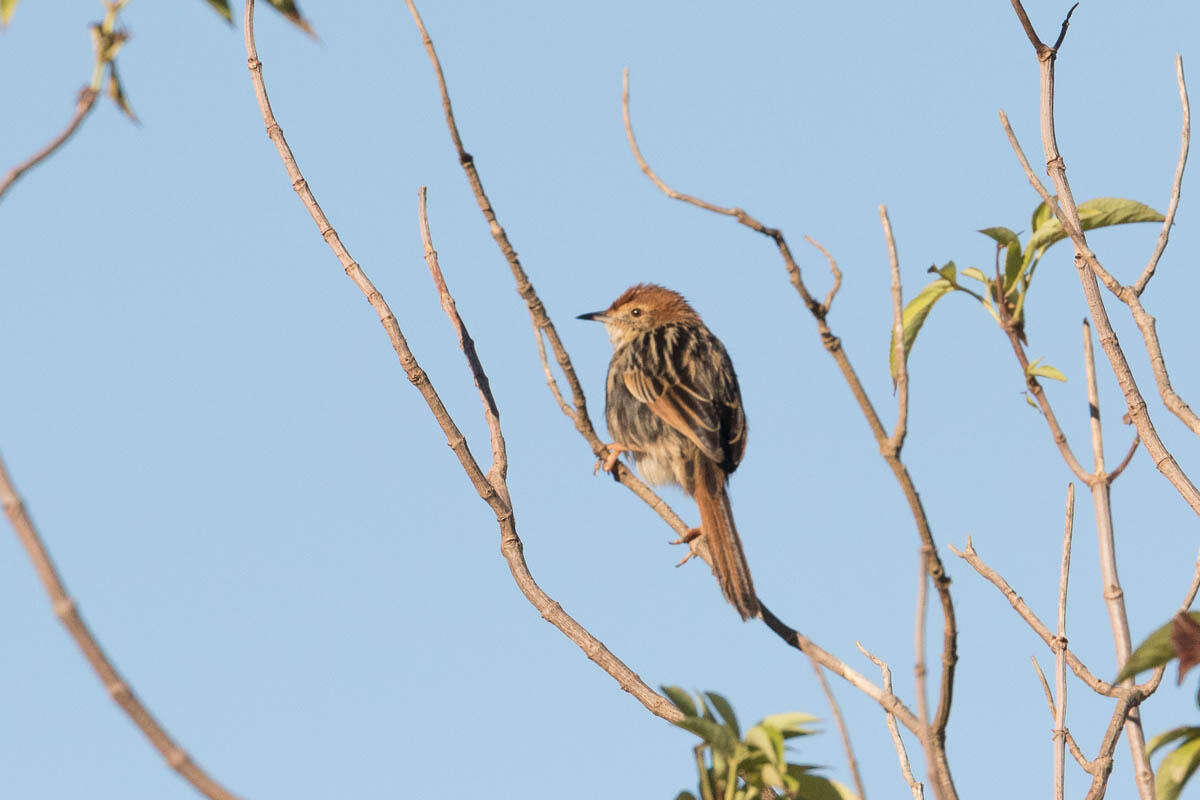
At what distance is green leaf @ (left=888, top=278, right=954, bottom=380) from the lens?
4.57 m

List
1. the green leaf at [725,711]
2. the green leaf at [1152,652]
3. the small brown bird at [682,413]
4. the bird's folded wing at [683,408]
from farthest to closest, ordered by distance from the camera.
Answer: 1. the bird's folded wing at [683,408]
2. the small brown bird at [682,413]
3. the green leaf at [725,711]
4. the green leaf at [1152,652]

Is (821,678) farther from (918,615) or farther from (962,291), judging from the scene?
(962,291)

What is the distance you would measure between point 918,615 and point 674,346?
5159 millimetres

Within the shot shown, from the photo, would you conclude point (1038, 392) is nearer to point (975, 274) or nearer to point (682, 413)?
point (975, 274)

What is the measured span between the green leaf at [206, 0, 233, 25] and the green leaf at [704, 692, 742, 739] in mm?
1625

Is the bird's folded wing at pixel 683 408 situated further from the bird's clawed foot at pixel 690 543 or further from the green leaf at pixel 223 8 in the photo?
the green leaf at pixel 223 8

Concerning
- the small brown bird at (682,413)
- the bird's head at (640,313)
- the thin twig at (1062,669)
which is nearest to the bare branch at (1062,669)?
the thin twig at (1062,669)

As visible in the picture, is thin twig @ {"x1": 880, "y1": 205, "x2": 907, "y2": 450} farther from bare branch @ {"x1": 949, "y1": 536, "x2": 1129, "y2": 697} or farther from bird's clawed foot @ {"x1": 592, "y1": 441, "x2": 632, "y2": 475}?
bird's clawed foot @ {"x1": 592, "y1": 441, "x2": 632, "y2": 475}

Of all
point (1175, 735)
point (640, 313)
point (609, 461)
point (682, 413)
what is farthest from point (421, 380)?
point (640, 313)

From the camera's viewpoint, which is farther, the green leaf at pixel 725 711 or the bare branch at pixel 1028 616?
the bare branch at pixel 1028 616

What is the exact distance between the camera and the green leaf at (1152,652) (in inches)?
96.7

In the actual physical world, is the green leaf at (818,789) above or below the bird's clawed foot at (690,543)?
below

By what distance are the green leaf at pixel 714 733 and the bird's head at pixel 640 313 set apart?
19.3ft

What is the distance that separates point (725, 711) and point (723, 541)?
3.35 metres
